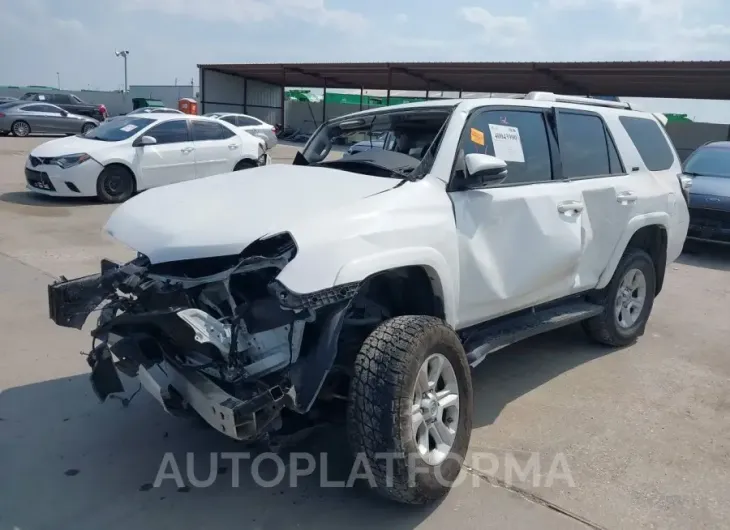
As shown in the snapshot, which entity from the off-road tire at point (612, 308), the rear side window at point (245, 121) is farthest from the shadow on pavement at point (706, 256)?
the rear side window at point (245, 121)

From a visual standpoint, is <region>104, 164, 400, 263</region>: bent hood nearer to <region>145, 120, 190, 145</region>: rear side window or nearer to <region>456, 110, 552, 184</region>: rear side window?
<region>456, 110, 552, 184</region>: rear side window

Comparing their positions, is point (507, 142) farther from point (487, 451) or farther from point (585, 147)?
point (487, 451)

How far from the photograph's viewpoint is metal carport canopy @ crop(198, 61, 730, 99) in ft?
68.8

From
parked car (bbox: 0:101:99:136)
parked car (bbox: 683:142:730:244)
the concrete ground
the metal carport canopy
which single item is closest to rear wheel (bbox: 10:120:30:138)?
parked car (bbox: 0:101:99:136)

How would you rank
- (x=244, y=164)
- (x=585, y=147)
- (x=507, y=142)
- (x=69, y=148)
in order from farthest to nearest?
1. (x=244, y=164)
2. (x=69, y=148)
3. (x=585, y=147)
4. (x=507, y=142)

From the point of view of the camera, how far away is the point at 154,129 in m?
11.9

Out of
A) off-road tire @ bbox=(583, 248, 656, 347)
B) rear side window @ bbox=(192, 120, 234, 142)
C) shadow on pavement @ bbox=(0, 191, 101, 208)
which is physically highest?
rear side window @ bbox=(192, 120, 234, 142)

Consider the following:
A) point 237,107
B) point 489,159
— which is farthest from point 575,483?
point 237,107

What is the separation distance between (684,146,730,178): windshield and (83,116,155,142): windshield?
9.49 m

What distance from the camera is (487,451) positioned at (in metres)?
3.70

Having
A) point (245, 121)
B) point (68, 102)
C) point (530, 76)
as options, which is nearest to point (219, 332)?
point (245, 121)

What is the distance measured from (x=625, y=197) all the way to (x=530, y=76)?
21921mm

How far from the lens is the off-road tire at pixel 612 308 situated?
5152 millimetres

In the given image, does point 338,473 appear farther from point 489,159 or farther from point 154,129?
point 154,129
